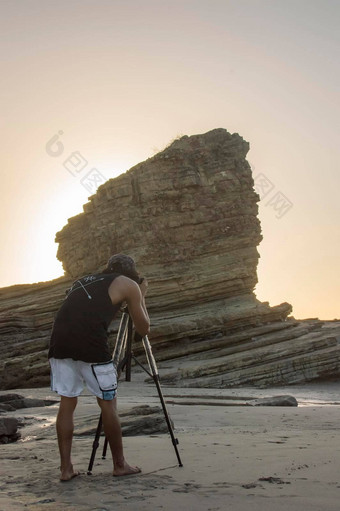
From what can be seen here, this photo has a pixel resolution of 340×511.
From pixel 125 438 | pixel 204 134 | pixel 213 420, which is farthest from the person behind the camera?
pixel 204 134

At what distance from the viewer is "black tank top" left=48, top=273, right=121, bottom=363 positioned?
5.17m

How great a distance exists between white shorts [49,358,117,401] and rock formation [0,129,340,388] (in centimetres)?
1967

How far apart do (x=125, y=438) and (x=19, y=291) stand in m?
27.2

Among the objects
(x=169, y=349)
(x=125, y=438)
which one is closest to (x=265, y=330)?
(x=169, y=349)

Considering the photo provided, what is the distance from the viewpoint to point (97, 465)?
5.50 metres

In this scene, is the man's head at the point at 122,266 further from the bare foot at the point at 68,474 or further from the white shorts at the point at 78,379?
the bare foot at the point at 68,474

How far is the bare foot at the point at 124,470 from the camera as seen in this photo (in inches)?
189

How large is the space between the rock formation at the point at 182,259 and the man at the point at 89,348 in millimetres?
19595

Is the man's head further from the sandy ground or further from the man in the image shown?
the sandy ground

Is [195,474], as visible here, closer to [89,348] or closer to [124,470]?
[124,470]

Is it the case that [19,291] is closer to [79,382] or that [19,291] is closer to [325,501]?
[79,382]

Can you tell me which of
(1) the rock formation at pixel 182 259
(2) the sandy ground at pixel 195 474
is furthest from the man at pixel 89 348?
(1) the rock formation at pixel 182 259

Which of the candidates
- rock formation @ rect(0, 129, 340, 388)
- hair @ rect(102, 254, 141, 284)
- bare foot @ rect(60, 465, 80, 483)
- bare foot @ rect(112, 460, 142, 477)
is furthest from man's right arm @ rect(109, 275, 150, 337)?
rock formation @ rect(0, 129, 340, 388)

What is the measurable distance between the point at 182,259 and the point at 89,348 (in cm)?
2609
